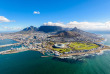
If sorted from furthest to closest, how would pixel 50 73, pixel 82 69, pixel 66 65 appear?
pixel 66 65 → pixel 82 69 → pixel 50 73

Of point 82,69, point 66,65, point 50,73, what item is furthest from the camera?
point 66,65

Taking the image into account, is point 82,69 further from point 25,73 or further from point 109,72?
point 25,73

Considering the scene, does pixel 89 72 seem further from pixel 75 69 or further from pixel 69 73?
pixel 69 73

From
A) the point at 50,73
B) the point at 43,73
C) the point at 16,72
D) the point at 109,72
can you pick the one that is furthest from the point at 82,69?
the point at 16,72

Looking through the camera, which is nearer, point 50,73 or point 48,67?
point 50,73

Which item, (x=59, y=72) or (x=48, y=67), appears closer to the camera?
(x=59, y=72)

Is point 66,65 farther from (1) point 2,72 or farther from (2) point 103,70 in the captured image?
(1) point 2,72

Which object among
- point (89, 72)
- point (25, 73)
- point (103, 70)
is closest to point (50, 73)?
point (25, 73)

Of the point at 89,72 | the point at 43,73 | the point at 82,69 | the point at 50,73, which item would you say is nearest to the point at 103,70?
the point at 89,72
